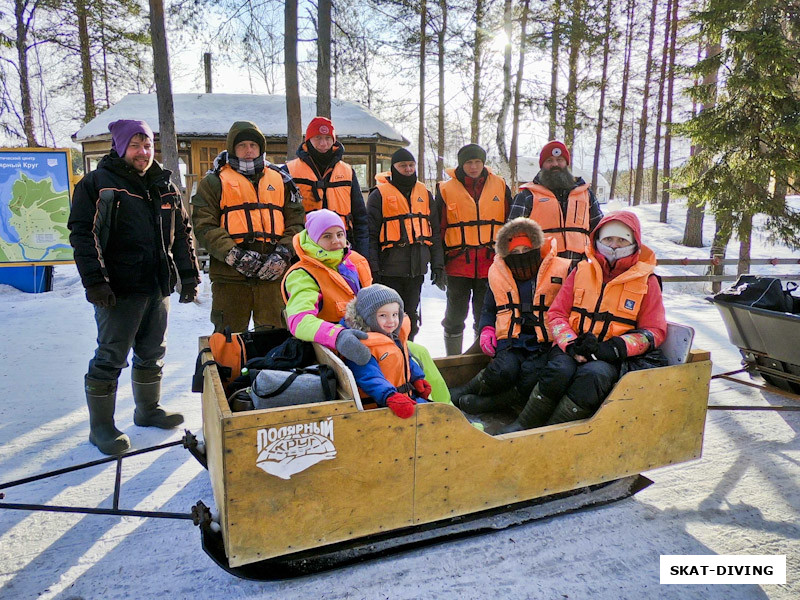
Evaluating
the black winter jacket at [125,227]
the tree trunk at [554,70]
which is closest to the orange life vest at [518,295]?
the black winter jacket at [125,227]

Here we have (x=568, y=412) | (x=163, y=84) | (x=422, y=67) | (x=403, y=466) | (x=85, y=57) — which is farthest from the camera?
(x=422, y=67)

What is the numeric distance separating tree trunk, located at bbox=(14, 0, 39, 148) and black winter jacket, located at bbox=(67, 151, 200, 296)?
51.5ft

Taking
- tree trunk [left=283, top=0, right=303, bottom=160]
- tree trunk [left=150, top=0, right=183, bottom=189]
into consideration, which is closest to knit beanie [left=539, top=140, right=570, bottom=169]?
tree trunk [left=283, top=0, right=303, bottom=160]

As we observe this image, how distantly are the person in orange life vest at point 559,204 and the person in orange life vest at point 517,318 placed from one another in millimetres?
742

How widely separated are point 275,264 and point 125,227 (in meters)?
0.96

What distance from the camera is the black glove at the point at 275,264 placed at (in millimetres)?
3818

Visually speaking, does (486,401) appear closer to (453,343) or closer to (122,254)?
(453,343)

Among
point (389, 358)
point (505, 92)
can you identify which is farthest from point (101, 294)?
point (505, 92)

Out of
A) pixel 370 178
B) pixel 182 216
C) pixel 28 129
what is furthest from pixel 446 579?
pixel 28 129

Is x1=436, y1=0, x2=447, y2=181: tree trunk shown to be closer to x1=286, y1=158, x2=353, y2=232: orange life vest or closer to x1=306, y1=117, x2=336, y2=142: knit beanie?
x1=306, y1=117, x2=336, y2=142: knit beanie

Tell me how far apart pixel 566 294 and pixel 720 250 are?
8794 mm

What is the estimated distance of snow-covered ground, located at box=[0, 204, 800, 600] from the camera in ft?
7.46

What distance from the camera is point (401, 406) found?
7.38 feet

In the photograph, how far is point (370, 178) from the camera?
14.5 metres
